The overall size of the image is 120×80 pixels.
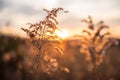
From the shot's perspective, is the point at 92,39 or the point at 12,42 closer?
the point at 92,39

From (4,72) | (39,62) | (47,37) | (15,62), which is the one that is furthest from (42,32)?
(15,62)

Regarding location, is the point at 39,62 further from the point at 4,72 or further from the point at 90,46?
the point at 4,72

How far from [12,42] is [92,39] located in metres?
7.00

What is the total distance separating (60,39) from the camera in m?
7.22

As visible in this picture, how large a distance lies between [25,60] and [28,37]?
30.4 feet

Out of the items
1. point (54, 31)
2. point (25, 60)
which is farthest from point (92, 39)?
point (25, 60)

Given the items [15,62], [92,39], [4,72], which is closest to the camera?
[92,39]

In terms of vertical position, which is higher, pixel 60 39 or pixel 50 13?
pixel 50 13

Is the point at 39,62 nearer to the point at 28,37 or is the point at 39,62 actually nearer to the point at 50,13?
the point at 28,37

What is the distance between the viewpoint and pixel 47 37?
7.21 m

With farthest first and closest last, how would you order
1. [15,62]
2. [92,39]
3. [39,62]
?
[15,62] → [92,39] → [39,62]

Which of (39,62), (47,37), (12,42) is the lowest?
(39,62)

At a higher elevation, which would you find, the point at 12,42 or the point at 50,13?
the point at 12,42

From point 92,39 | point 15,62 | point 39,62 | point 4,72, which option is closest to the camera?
point 39,62
